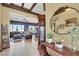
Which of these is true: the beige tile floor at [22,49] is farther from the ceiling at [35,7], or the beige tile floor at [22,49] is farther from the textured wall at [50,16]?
the ceiling at [35,7]

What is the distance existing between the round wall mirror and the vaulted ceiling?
24cm

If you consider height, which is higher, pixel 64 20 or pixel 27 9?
pixel 27 9

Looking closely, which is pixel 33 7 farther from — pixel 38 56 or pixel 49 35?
pixel 38 56

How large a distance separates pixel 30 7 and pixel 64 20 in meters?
0.62

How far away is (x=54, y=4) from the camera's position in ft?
7.43

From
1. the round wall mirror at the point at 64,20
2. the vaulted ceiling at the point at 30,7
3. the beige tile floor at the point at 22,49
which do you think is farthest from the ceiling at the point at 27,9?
the beige tile floor at the point at 22,49

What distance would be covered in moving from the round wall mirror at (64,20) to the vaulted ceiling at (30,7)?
0.80ft

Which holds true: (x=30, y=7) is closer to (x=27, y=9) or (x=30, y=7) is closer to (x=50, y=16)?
(x=27, y=9)

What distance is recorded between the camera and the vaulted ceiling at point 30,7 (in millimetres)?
2234

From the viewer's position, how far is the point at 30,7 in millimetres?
2260

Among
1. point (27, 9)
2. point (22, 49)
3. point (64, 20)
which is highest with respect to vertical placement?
point (27, 9)

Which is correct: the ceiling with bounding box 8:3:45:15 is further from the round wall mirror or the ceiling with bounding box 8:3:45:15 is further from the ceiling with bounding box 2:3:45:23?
the round wall mirror

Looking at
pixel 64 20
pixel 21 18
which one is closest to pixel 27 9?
pixel 21 18

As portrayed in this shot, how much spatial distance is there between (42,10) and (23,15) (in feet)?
1.11
